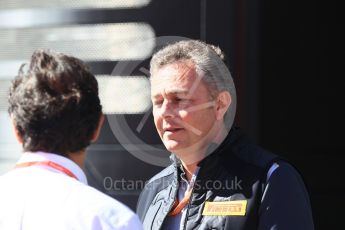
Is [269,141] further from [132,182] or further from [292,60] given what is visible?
[132,182]

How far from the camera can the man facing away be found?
53.2 inches

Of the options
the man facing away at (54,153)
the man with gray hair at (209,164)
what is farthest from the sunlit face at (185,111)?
the man facing away at (54,153)

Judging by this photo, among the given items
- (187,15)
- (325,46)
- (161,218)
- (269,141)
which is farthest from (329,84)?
(161,218)

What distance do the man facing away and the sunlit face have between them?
0.60 m

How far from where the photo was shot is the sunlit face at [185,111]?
211cm

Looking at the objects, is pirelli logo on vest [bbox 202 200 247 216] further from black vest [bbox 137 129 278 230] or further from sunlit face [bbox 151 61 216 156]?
sunlit face [bbox 151 61 216 156]

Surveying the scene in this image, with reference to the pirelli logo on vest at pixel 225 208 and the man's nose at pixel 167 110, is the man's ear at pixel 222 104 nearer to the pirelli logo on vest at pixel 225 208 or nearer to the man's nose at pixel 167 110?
the man's nose at pixel 167 110

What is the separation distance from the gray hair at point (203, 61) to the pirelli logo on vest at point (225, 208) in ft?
1.18

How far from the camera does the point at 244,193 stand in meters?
2.00

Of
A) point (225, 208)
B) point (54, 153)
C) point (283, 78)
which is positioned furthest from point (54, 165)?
point (283, 78)

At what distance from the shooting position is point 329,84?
9.04ft

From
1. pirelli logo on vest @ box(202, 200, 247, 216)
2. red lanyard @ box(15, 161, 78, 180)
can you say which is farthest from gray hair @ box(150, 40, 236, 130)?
red lanyard @ box(15, 161, 78, 180)

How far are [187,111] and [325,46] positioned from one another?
2.95 feet

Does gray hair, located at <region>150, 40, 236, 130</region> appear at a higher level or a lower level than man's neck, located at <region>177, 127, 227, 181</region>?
higher
